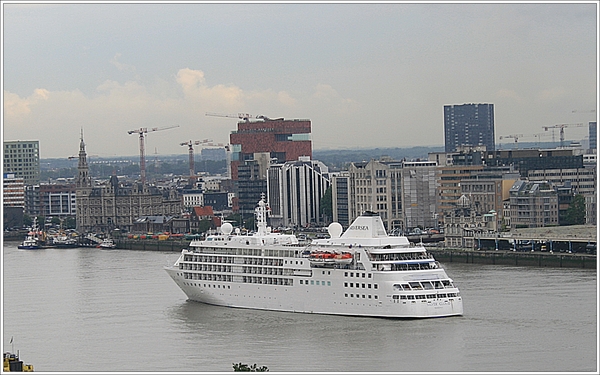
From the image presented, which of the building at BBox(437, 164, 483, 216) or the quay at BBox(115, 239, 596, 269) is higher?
the building at BBox(437, 164, 483, 216)

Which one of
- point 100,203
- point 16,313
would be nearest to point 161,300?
point 16,313

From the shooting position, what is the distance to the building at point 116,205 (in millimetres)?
71375

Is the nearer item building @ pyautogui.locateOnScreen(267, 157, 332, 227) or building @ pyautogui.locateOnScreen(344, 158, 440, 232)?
building @ pyautogui.locateOnScreen(344, 158, 440, 232)

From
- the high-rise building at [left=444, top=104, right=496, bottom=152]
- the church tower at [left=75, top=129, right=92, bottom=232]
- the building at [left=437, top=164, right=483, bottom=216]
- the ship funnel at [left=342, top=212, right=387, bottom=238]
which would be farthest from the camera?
the high-rise building at [left=444, top=104, right=496, bottom=152]

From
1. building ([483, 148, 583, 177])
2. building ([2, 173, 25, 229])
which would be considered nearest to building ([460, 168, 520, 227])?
building ([483, 148, 583, 177])

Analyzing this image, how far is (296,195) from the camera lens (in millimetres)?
67125

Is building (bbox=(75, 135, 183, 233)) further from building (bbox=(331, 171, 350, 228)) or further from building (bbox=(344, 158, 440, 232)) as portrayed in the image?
building (bbox=(344, 158, 440, 232))

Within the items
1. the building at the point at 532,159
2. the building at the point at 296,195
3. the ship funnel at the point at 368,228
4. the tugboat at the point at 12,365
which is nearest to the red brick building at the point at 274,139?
the building at the point at 296,195

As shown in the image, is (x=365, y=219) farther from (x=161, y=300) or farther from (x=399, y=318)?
(x=161, y=300)

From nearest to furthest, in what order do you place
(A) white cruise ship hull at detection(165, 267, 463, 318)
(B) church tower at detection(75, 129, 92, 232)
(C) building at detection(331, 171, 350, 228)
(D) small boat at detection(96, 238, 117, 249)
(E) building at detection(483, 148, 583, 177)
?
1. (A) white cruise ship hull at detection(165, 267, 463, 318)
2. (D) small boat at detection(96, 238, 117, 249)
3. (C) building at detection(331, 171, 350, 228)
4. (E) building at detection(483, 148, 583, 177)
5. (B) church tower at detection(75, 129, 92, 232)

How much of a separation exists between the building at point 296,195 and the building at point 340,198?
3.19 metres

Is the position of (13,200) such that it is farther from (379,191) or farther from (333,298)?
(333,298)

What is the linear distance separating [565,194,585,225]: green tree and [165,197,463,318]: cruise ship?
22.9 metres

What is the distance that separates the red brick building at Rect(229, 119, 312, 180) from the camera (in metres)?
88.6
